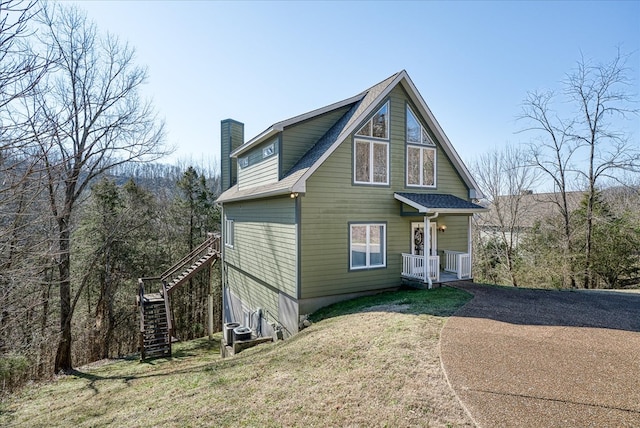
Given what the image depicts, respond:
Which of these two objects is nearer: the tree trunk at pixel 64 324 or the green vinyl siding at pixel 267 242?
the green vinyl siding at pixel 267 242

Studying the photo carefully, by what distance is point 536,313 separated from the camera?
7.93 m

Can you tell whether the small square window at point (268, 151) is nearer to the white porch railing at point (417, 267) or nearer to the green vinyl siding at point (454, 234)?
the white porch railing at point (417, 267)

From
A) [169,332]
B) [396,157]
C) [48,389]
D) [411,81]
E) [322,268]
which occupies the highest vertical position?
[411,81]

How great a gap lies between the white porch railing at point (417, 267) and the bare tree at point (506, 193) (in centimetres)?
1264

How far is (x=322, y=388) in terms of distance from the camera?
5.01 meters

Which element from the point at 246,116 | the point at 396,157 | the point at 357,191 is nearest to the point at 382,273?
the point at 357,191

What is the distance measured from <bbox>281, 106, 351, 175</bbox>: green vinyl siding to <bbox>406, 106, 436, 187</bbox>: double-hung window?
266cm

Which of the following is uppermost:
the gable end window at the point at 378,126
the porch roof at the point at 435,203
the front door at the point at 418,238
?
the gable end window at the point at 378,126

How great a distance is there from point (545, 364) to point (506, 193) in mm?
21592

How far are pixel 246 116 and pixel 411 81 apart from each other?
1071cm

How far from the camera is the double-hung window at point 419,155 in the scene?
38.3 ft

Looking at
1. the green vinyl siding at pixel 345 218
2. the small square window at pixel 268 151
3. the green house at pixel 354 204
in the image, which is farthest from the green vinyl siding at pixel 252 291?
the small square window at pixel 268 151

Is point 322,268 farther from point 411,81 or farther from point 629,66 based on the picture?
point 629,66

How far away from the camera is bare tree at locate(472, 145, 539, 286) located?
21875 mm
